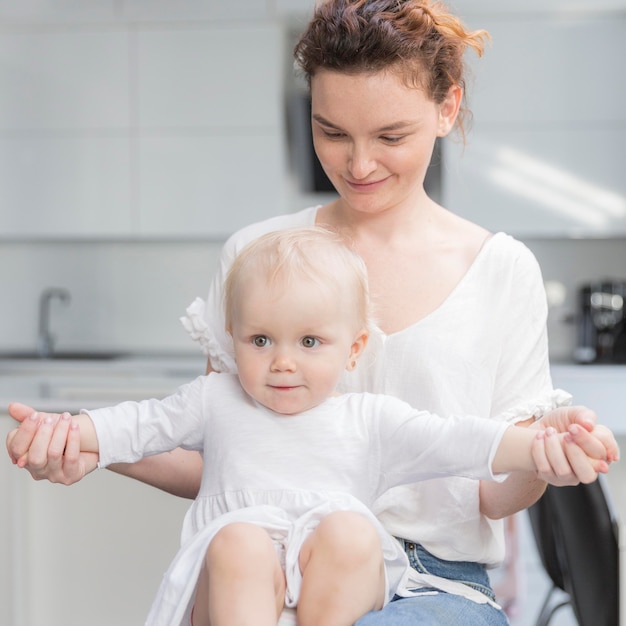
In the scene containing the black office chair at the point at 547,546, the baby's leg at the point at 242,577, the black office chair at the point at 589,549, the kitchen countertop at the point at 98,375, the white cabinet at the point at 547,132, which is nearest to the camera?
the baby's leg at the point at 242,577

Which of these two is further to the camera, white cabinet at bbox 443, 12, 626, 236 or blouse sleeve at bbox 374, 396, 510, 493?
white cabinet at bbox 443, 12, 626, 236

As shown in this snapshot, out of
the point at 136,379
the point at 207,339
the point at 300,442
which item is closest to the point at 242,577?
the point at 300,442

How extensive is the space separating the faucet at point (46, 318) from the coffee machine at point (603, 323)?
2185 mm

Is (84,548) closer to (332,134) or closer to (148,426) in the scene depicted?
(148,426)

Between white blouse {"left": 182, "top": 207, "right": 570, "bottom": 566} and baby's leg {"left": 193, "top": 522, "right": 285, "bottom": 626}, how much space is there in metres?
0.31

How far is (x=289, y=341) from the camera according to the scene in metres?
1.11

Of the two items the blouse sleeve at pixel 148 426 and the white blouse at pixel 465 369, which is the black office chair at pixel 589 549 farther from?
the blouse sleeve at pixel 148 426

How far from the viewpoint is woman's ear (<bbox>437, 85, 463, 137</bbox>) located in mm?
1306

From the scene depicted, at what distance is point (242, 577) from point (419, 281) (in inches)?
21.4

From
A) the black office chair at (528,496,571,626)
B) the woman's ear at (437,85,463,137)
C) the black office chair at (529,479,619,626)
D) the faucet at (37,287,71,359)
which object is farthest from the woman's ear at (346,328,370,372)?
the faucet at (37,287,71,359)

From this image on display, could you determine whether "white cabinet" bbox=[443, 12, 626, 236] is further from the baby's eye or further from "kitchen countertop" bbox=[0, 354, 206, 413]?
the baby's eye

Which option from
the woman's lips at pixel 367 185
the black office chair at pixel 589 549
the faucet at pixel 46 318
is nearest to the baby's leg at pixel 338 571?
the woman's lips at pixel 367 185

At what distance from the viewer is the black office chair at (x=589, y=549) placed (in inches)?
69.6

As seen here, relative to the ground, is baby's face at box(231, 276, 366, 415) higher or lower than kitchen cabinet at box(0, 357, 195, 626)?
higher
